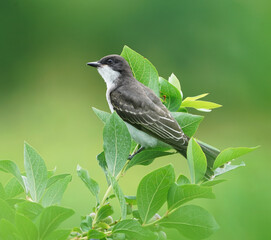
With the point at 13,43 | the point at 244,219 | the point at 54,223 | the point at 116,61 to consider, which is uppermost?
the point at 13,43

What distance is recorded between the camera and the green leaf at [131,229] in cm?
39

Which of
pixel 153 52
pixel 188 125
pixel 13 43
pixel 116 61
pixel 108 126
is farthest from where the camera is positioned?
pixel 13 43

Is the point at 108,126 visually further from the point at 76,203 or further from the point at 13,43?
the point at 13,43

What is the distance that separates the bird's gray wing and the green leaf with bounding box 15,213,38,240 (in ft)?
1.66

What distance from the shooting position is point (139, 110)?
980 mm

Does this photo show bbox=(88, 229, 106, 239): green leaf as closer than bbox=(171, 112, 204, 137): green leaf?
Yes

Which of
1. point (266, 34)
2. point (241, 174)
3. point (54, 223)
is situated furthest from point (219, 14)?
point (54, 223)

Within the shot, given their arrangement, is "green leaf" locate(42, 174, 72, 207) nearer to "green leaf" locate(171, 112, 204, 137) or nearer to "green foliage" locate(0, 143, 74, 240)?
"green foliage" locate(0, 143, 74, 240)

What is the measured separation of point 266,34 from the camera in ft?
13.6

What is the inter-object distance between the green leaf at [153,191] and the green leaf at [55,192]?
6cm

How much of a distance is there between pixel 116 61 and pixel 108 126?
54 cm

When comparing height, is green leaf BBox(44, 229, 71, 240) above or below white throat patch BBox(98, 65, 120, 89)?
below

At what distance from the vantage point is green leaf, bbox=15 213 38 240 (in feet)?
1.11

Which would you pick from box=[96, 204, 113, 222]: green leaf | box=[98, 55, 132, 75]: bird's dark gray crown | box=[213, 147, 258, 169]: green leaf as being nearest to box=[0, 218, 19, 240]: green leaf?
box=[96, 204, 113, 222]: green leaf
